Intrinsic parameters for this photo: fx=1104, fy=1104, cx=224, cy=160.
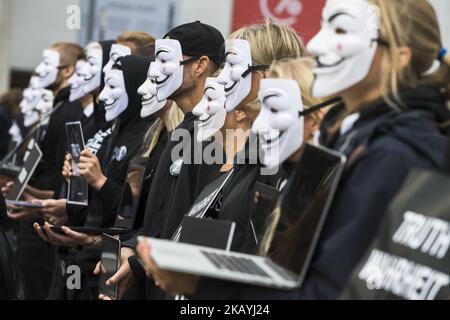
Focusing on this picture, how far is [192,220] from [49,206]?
10.2 ft

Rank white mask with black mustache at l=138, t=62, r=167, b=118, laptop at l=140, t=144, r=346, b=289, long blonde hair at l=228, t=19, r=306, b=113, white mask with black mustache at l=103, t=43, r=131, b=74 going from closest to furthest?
laptop at l=140, t=144, r=346, b=289
long blonde hair at l=228, t=19, r=306, b=113
white mask with black mustache at l=138, t=62, r=167, b=118
white mask with black mustache at l=103, t=43, r=131, b=74

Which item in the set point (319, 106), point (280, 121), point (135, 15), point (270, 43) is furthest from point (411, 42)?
point (135, 15)

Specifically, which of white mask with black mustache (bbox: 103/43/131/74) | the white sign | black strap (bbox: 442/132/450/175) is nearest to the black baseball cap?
white mask with black mustache (bbox: 103/43/131/74)

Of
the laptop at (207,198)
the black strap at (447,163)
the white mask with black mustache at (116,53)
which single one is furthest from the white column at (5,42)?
the black strap at (447,163)

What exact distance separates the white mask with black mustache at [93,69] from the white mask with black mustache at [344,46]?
4280mm

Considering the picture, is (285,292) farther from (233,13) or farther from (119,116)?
(233,13)

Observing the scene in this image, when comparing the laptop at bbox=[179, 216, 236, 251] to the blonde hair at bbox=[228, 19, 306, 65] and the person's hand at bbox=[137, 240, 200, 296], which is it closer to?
the person's hand at bbox=[137, 240, 200, 296]

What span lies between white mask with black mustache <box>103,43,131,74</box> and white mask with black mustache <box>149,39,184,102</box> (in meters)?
1.14

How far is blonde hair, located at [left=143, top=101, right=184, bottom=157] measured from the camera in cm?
584

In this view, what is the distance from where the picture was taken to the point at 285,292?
3.14 meters

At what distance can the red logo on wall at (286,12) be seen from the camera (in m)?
11.4

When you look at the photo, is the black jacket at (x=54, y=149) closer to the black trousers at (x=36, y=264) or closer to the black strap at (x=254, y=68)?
A: the black trousers at (x=36, y=264)

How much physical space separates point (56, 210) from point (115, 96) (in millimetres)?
923
